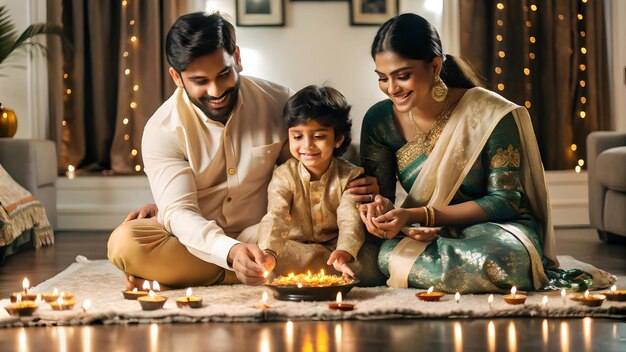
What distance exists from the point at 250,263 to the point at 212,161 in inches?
24.8

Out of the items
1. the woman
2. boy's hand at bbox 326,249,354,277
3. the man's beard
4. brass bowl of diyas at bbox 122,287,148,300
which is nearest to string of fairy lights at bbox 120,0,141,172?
the man's beard

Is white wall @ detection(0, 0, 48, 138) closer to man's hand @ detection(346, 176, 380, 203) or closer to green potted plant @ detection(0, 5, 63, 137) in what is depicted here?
green potted plant @ detection(0, 5, 63, 137)

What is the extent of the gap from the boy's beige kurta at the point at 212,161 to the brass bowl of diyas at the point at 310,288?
0.46m

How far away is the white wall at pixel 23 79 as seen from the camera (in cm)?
688

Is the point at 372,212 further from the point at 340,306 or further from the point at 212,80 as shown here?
the point at 212,80

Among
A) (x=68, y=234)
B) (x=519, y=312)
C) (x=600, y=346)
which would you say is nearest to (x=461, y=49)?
(x=68, y=234)

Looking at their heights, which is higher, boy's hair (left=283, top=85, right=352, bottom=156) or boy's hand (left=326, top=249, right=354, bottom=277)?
boy's hair (left=283, top=85, right=352, bottom=156)

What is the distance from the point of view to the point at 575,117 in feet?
23.0

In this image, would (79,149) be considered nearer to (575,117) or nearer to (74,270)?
(74,270)

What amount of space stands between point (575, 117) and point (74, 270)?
3996 mm

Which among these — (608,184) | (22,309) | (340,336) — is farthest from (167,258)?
(608,184)

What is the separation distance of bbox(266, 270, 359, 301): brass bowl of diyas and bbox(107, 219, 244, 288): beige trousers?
0.48m

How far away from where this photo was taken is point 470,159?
11.8 ft

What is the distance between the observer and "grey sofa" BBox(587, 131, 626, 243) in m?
5.40
